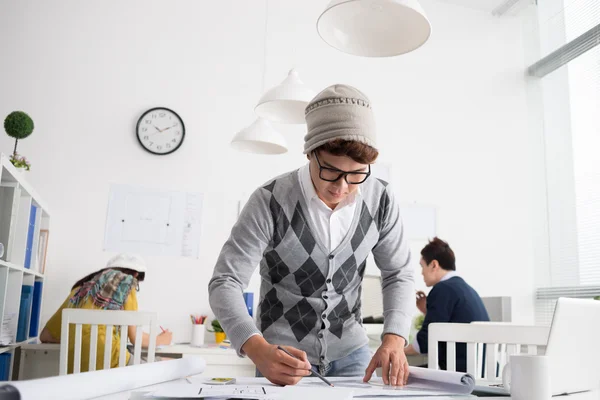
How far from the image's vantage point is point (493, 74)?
181 inches

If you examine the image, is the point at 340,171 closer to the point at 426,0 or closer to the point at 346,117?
the point at 346,117

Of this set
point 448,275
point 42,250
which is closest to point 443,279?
point 448,275

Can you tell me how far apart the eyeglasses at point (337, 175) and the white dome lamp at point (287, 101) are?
4.53 feet

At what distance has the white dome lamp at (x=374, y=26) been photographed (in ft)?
5.72

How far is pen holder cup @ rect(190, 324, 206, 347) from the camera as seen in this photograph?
3.19 m

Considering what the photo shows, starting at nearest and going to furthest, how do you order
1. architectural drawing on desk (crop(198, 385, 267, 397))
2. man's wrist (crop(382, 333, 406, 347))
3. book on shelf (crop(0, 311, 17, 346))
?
1. architectural drawing on desk (crop(198, 385, 267, 397))
2. man's wrist (crop(382, 333, 406, 347))
3. book on shelf (crop(0, 311, 17, 346))

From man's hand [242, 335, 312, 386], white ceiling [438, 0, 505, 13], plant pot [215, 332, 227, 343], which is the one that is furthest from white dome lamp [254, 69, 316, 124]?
white ceiling [438, 0, 505, 13]

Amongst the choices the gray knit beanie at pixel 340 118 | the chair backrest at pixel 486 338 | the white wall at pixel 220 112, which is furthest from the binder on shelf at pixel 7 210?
the chair backrest at pixel 486 338

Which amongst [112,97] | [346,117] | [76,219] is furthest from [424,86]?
[346,117]

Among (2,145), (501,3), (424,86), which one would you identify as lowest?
(2,145)

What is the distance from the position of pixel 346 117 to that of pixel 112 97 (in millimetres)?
2888

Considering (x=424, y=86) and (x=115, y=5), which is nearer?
(x=115, y=5)

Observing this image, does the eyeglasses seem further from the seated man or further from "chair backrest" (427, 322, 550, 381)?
the seated man

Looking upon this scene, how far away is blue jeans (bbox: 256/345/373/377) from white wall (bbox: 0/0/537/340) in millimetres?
2342
